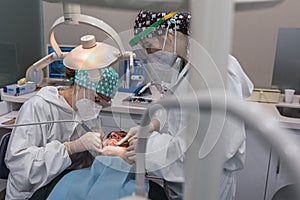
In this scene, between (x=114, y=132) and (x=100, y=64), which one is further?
(x=114, y=132)

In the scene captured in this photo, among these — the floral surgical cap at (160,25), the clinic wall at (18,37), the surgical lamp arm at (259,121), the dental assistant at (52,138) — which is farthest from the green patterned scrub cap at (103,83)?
the clinic wall at (18,37)

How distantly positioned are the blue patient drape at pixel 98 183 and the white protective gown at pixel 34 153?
0.07m

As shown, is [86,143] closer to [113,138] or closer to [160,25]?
[113,138]

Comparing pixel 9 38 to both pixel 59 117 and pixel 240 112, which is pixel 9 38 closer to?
pixel 59 117

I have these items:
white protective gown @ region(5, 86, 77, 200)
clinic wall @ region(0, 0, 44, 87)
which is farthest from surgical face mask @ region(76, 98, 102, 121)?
clinic wall @ region(0, 0, 44, 87)

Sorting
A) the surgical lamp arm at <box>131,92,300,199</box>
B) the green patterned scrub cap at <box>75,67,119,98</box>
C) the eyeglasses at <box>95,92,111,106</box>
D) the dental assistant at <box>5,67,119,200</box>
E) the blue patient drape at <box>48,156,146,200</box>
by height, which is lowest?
the blue patient drape at <box>48,156,146,200</box>

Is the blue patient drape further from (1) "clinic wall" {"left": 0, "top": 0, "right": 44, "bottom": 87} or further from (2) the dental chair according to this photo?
(1) "clinic wall" {"left": 0, "top": 0, "right": 44, "bottom": 87}

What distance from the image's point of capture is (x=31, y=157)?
1269mm

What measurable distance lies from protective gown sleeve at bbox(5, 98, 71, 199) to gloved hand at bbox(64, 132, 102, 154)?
4 cm

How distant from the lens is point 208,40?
0.77 ft

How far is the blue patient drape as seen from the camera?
47.9 inches

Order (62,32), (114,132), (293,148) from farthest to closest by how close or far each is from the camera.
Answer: (62,32) < (114,132) < (293,148)

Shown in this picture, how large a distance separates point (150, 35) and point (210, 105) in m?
0.58

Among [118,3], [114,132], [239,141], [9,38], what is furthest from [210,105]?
[9,38]
